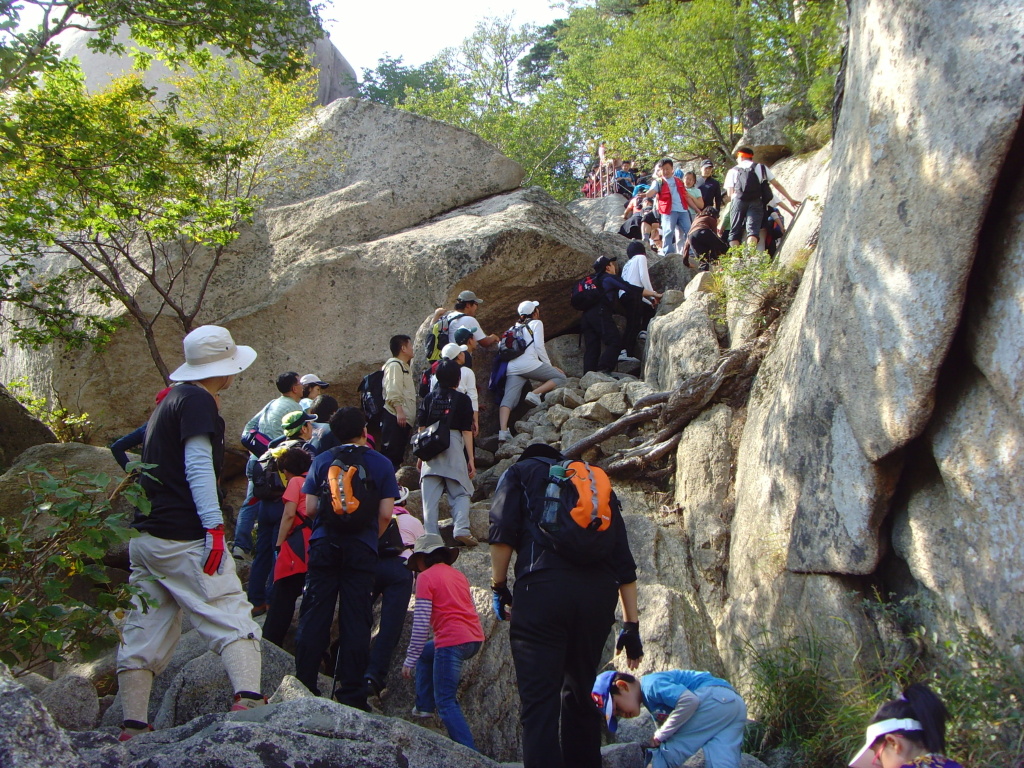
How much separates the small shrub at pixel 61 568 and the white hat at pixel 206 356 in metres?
0.77

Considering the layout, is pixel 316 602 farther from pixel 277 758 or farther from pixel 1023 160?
pixel 1023 160

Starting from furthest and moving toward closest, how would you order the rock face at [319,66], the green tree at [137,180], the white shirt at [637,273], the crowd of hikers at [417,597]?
the rock face at [319,66] → the white shirt at [637,273] → the green tree at [137,180] → the crowd of hikers at [417,597]

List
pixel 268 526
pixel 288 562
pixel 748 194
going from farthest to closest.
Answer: pixel 748 194, pixel 268 526, pixel 288 562

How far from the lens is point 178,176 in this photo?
1018 cm

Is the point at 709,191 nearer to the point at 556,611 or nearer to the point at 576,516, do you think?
the point at 576,516

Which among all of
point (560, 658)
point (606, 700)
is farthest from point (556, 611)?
point (606, 700)

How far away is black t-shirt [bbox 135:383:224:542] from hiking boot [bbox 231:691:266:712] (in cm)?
83

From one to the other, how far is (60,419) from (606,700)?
9.35 meters

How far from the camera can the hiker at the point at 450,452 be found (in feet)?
25.1

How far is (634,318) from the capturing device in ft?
39.0

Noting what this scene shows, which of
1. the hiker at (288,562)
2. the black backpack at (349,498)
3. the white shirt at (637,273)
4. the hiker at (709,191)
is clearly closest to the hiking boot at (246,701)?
the black backpack at (349,498)

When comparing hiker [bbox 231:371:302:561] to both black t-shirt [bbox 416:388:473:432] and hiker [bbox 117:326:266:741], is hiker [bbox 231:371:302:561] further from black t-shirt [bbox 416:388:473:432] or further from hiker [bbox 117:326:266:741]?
hiker [bbox 117:326:266:741]

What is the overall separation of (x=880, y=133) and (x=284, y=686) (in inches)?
196

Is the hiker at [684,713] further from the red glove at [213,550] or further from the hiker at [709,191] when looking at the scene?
the hiker at [709,191]
